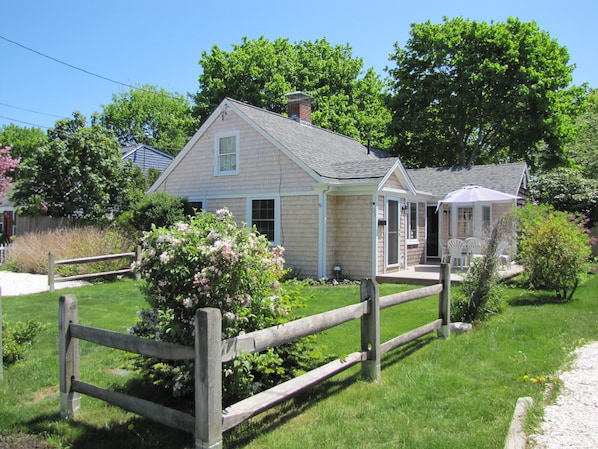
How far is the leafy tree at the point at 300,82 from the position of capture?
100 feet

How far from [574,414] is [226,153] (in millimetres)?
13800

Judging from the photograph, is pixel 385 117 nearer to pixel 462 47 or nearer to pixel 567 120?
pixel 462 47

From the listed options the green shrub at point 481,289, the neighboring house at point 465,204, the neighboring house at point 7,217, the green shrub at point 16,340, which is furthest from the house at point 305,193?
the neighboring house at point 7,217

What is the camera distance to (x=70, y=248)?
14.8m

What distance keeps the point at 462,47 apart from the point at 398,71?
13.1 ft

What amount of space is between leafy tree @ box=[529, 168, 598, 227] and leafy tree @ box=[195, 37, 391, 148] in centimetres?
1182

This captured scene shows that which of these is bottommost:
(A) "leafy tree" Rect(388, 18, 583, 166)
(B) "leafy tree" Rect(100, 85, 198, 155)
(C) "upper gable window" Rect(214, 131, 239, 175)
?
(C) "upper gable window" Rect(214, 131, 239, 175)

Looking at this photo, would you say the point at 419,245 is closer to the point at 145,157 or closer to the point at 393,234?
the point at 393,234

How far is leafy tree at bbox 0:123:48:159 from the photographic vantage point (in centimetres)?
4453

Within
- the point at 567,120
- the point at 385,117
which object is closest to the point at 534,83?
the point at 567,120

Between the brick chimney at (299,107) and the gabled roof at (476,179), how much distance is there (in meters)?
5.59

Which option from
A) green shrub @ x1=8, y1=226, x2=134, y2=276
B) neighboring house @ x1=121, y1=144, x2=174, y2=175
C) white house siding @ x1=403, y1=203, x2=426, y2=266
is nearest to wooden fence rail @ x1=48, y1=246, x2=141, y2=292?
green shrub @ x1=8, y1=226, x2=134, y2=276

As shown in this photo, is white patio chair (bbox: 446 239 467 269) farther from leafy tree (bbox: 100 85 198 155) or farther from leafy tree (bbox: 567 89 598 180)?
leafy tree (bbox: 100 85 198 155)

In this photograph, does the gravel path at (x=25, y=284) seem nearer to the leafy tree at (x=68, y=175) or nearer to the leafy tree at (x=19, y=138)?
the leafy tree at (x=68, y=175)
